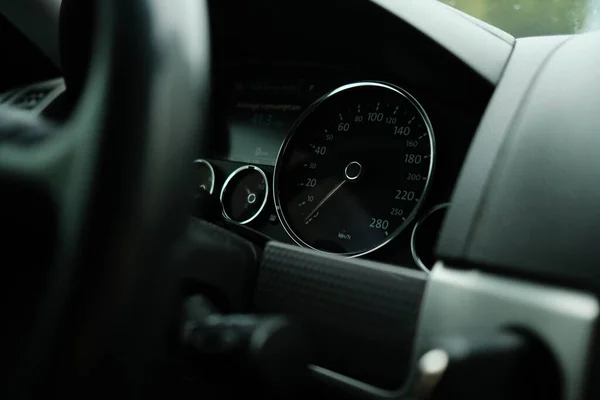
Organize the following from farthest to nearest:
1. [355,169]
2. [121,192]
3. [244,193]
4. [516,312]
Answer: [244,193]
[355,169]
[516,312]
[121,192]

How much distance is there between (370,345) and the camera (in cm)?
83

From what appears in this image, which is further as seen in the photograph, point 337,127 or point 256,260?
point 337,127

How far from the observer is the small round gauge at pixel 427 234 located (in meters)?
1.08

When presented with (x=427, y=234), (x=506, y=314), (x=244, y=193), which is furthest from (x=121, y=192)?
(x=244, y=193)

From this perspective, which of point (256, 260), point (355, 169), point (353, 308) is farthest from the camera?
point (355, 169)

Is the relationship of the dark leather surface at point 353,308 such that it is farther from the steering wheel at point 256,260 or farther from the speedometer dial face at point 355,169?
the speedometer dial face at point 355,169

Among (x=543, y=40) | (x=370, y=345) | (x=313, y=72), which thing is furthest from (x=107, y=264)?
(x=313, y=72)

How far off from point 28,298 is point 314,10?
89cm

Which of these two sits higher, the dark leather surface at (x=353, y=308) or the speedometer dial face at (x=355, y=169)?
the speedometer dial face at (x=355, y=169)

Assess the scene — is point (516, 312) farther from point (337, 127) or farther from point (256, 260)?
point (337, 127)

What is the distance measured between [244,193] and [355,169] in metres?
0.25

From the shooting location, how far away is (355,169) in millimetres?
1217

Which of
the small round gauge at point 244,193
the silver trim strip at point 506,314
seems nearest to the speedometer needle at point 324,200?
the small round gauge at point 244,193

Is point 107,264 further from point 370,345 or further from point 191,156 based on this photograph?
point 370,345
